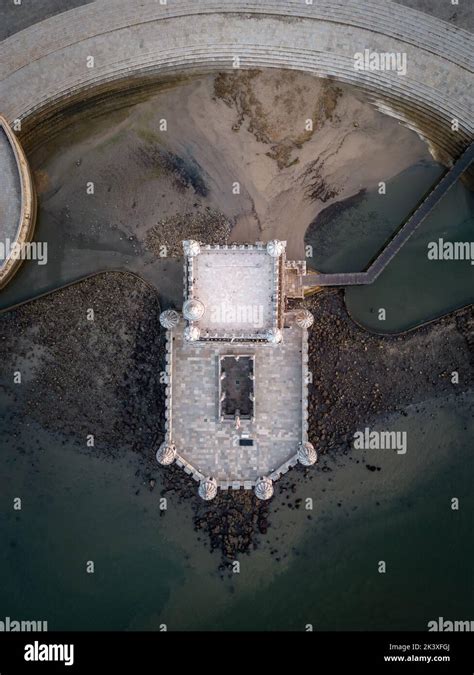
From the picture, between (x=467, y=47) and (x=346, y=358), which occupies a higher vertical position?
(x=467, y=47)

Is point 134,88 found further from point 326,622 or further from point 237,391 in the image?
point 326,622

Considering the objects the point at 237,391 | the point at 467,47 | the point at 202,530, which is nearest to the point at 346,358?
the point at 237,391

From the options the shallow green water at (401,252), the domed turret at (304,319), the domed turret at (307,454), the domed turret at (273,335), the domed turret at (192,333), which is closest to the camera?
the domed turret at (192,333)

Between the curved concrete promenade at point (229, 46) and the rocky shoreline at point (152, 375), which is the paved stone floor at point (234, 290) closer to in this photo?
the rocky shoreline at point (152, 375)

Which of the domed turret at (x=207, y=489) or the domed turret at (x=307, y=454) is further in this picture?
the domed turret at (x=307, y=454)

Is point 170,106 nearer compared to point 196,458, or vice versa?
point 196,458

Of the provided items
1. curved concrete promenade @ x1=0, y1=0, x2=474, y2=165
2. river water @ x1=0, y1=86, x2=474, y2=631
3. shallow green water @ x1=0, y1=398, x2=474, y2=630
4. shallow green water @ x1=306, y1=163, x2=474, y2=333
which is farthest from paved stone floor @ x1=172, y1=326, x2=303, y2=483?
curved concrete promenade @ x1=0, y1=0, x2=474, y2=165

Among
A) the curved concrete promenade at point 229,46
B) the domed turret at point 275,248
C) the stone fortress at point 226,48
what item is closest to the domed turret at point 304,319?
the domed turret at point 275,248
